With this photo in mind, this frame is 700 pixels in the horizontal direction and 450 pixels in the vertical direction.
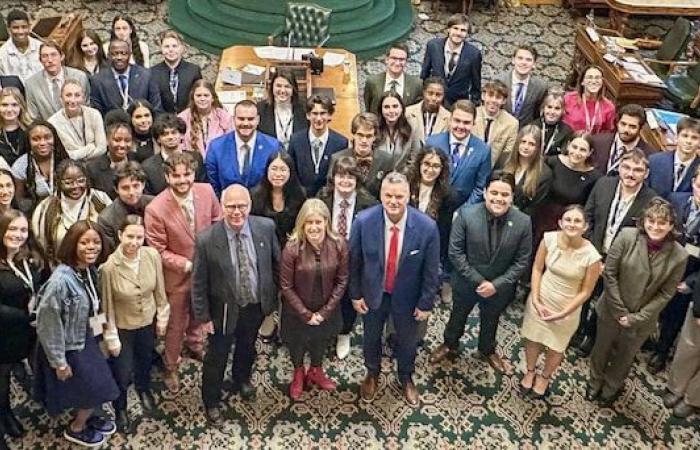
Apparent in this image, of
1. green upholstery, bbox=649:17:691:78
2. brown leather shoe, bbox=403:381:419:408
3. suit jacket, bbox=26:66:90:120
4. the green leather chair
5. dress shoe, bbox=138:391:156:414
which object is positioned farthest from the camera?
the green leather chair

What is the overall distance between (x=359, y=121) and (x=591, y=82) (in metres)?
2.19

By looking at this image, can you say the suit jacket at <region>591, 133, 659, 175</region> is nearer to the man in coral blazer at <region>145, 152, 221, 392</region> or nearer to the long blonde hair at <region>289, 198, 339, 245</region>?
the long blonde hair at <region>289, 198, 339, 245</region>

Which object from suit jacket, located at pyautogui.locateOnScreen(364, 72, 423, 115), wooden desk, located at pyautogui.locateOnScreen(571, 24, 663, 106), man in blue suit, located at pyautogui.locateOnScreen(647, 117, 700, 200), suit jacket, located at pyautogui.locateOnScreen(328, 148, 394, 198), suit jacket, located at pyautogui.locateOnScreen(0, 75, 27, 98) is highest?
man in blue suit, located at pyautogui.locateOnScreen(647, 117, 700, 200)

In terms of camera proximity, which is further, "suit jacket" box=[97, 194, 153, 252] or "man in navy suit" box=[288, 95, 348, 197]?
"man in navy suit" box=[288, 95, 348, 197]

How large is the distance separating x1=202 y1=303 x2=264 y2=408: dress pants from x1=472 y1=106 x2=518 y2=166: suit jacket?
7.65 feet

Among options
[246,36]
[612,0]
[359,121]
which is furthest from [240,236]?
[612,0]

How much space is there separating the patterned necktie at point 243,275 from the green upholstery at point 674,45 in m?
5.85

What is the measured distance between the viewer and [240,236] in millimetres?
4516

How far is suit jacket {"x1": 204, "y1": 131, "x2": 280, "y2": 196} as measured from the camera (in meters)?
5.47

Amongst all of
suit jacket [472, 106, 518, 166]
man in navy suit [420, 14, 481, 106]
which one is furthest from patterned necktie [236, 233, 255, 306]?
man in navy suit [420, 14, 481, 106]

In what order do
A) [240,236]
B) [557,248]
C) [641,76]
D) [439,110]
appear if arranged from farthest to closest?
1. [641,76]
2. [439,110]
3. [557,248]
4. [240,236]

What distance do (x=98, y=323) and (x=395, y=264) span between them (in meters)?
1.76

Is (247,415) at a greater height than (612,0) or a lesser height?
lesser

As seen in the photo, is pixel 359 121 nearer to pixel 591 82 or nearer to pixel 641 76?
pixel 591 82
